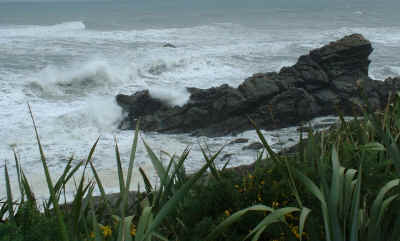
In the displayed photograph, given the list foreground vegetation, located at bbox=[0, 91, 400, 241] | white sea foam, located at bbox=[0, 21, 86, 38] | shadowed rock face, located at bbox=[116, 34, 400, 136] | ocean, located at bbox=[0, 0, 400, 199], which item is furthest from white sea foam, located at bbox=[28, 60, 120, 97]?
white sea foam, located at bbox=[0, 21, 86, 38]

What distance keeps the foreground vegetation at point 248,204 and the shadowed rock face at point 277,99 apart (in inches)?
332

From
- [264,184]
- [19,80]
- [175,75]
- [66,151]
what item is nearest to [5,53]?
[19,80]

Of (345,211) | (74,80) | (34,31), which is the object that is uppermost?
(34,31)

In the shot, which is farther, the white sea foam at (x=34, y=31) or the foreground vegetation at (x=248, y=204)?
the white sea foam at (x=34, y=31)

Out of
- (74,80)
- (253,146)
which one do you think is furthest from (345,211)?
(74,80)

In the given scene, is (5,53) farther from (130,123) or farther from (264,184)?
(264,184)

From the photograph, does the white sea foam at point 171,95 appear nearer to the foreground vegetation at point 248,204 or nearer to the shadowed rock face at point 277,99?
the shadowed rock face at point 277,99

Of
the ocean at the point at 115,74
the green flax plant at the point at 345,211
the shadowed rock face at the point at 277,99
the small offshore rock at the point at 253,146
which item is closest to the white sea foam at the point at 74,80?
the ocean at the point at 115,74

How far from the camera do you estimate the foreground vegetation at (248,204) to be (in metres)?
1.53

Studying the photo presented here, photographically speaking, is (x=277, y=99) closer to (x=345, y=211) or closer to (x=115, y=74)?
(x=115, y=74)

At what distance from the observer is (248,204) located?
2.42m

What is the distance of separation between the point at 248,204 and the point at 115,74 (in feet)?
54.6

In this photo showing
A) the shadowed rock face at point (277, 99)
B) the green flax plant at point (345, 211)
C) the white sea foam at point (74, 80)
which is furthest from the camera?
the white sea foam at point (74, 80)

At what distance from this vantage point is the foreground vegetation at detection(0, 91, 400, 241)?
Result: 1.53 metres
